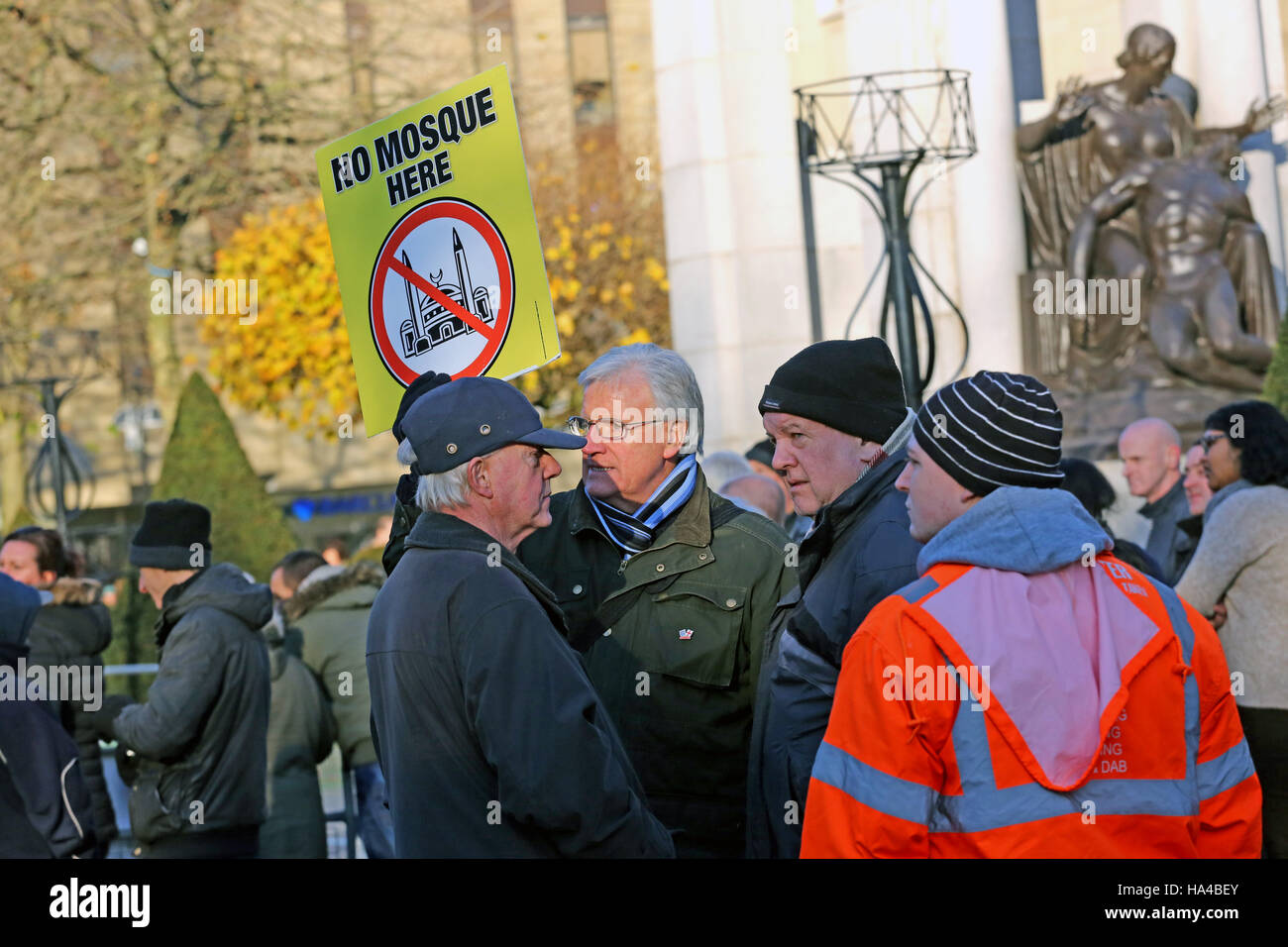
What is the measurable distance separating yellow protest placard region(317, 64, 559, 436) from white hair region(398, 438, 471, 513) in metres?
0.76

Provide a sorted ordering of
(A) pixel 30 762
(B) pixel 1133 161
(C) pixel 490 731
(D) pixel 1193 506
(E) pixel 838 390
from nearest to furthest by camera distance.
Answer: (C) pixel 490 731 < (E) pixel 838 390 < (A) pixel 30 762 < (D) pixel 1193 506 < (B) pixel 1133 161

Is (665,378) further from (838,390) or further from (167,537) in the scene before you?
(167,537)

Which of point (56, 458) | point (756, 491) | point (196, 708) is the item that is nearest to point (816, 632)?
point (196, 708)

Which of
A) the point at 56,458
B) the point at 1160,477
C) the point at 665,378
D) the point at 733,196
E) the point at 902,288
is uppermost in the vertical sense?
the point at 733,196

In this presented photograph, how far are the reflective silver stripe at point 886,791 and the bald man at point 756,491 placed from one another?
14.5 feet

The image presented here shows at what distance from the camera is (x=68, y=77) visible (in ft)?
74.4

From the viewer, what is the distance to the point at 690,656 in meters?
4.18

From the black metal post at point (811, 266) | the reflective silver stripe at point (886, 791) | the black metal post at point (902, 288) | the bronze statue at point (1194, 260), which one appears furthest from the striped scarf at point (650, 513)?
the black metal post at point (811, 266)

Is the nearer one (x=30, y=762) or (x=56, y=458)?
(x=30, y=762)

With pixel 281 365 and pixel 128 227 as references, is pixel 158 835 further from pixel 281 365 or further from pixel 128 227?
pixel 128 227

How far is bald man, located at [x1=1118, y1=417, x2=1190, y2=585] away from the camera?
24.4 ft

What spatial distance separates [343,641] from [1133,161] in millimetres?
6122

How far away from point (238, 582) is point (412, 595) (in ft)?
10.3

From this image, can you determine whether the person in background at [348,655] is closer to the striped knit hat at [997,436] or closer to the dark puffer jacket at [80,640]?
the dark puffer jacket at [80,640]
